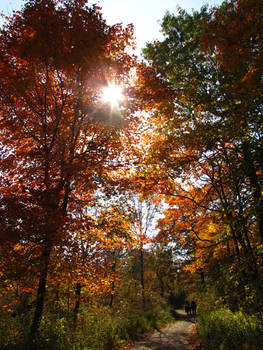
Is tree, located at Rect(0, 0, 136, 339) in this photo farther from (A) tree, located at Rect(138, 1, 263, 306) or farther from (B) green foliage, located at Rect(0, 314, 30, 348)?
(A) tree, located at Rect(138, 1, 263, 306)

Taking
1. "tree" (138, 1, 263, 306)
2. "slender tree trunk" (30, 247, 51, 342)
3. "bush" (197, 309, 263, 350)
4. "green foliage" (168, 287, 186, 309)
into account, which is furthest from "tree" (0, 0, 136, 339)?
"green foliage" (168, 287, 186, 309)

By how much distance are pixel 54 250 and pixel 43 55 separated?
6.04 metres

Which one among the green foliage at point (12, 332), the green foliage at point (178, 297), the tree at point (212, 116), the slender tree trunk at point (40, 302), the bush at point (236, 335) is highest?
the tree at point (212, 116)

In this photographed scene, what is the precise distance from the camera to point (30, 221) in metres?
5.24

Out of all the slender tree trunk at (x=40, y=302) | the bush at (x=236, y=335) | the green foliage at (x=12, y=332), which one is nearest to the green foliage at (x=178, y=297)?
the bush at (x=236, y=335)

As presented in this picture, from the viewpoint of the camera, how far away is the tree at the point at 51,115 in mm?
5547

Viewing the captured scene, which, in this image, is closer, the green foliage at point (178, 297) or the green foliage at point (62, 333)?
the green foliage at point (62, 333)

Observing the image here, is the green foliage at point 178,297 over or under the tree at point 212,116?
under

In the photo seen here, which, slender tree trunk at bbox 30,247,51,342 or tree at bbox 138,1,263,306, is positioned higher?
tree at bbox 138,1,263,306

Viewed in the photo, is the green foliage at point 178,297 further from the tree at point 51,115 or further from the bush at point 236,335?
the tree at point 51,115

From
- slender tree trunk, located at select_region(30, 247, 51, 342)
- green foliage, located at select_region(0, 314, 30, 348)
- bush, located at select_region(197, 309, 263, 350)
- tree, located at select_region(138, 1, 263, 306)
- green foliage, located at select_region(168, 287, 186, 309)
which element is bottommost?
green foliage, located at select_region(168, 287, 186, 309)

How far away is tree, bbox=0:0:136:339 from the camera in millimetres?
5547

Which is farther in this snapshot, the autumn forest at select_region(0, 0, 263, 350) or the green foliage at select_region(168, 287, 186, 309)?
the green foliage at select_region(168, 287, 186, 309)

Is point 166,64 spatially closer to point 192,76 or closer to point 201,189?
point 192,76
